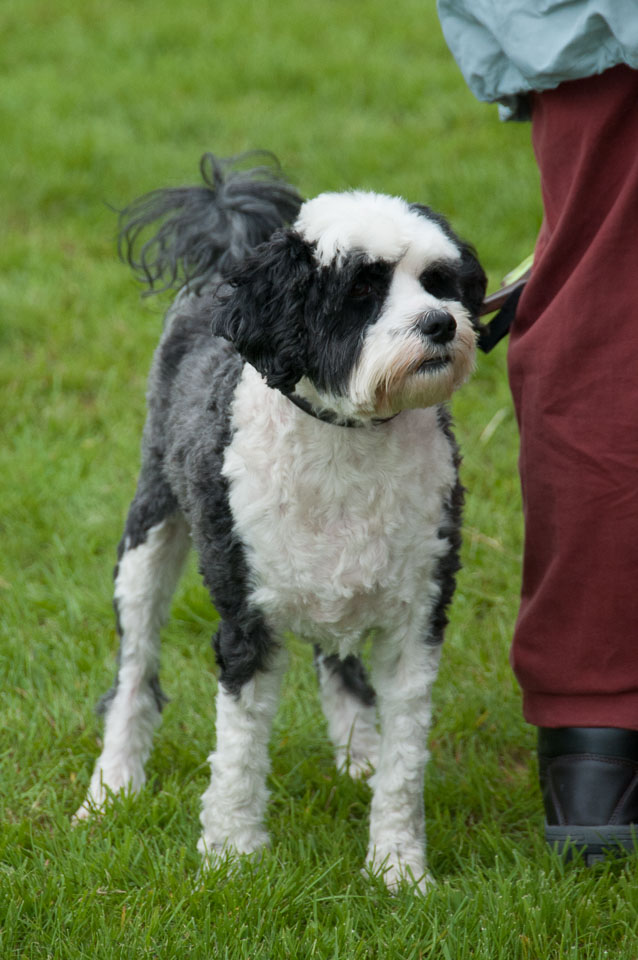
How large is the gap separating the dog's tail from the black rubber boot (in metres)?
1.56

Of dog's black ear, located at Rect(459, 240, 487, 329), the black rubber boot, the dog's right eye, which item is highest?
dog's black ear, located at Rect(459, 240, 487, 329)

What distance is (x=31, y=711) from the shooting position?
349 cm

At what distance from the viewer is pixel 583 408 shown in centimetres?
284

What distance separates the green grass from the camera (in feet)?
8.50

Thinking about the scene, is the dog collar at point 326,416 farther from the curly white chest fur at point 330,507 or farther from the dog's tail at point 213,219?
the dog's tail at point 213,219

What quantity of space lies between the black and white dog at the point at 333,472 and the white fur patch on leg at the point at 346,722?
1.42 feet

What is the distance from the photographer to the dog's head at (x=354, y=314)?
249 centimetres

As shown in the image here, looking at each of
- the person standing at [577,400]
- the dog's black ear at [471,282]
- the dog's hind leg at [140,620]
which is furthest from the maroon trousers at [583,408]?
the dog's hind leg at [140,620]

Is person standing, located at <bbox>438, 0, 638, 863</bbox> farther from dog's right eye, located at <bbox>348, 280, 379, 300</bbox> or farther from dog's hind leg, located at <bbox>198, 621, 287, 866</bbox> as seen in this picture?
dog's hind leg, located at <bbox>198, 621, 287, 866</bbox>

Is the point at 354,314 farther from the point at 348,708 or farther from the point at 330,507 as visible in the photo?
the point at 348,708

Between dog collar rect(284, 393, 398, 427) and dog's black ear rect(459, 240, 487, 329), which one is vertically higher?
dog's black ear rect(459, 240, 487, 329)

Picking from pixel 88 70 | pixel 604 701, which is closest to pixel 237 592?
pixel 604 701

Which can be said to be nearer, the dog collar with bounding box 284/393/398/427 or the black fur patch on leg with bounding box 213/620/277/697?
the dog collar with bounding box 284/393/398/427

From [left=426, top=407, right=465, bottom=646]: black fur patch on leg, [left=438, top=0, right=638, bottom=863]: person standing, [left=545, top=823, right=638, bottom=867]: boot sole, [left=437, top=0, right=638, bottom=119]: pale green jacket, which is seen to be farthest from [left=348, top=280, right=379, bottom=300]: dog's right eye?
[left=545, top=823, right=638, bottom=867]: boot sole
